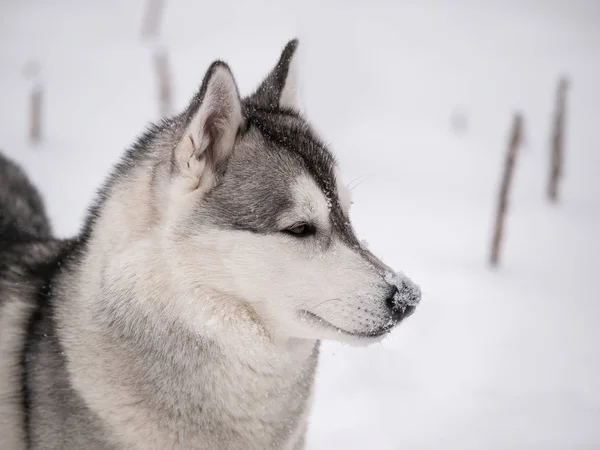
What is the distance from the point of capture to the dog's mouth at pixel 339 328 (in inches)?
87.8

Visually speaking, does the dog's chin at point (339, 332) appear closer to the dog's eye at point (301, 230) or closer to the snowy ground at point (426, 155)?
the dog's eye at point (301, 230)

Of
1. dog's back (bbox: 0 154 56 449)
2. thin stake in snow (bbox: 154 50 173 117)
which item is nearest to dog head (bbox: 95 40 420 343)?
→ dog's back (bbox: 0 154 56 449)

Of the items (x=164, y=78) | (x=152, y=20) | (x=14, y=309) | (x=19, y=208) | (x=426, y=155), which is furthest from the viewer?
(x=152, y=20)

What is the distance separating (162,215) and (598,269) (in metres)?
7.25

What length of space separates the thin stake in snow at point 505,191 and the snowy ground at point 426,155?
0.34 meters

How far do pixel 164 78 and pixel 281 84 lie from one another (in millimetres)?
9891

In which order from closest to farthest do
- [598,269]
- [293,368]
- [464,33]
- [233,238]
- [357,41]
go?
[233,238], [293,368], [598,269], [357,41], [464,33]

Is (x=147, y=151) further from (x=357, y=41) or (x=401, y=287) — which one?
(x=357, y=41)

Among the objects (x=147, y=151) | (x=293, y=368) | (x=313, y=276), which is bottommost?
(x=293, y=368)

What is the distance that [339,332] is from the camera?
7.39 feet

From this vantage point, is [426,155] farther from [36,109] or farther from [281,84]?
[281,84]

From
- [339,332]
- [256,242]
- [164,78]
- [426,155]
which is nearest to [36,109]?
[164,78]

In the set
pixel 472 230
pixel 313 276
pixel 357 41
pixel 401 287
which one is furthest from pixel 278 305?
pixel 357 41

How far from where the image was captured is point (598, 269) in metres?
7.69
